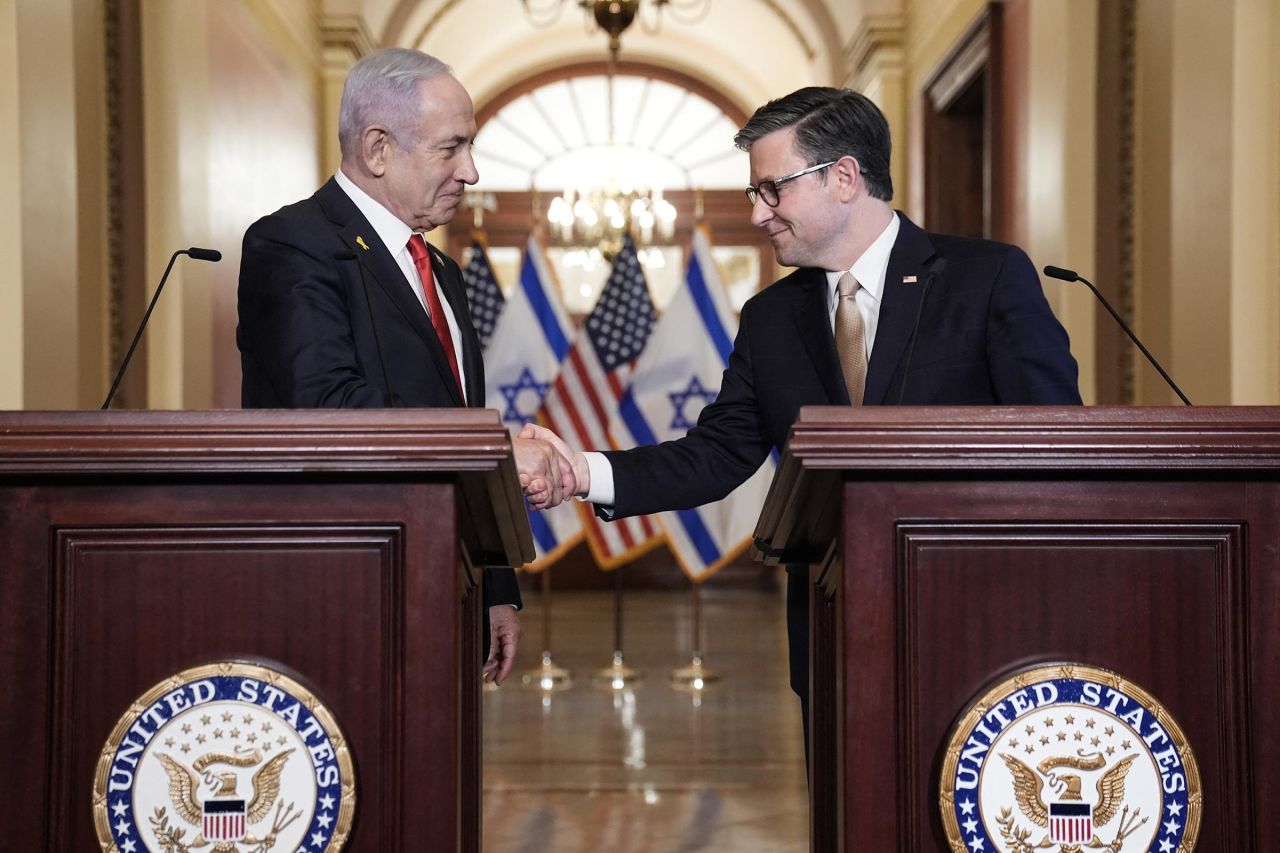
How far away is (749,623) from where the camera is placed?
10328 mm

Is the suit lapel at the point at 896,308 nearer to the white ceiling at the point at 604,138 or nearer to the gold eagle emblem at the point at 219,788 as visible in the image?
the gold eagle emblem at the point at 219,788

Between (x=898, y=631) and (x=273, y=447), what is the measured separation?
705 mm

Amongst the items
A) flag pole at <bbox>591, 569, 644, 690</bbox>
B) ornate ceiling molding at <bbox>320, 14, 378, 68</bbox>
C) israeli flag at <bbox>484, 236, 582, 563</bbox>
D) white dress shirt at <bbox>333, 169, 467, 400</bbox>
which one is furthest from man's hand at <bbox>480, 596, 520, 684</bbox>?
ornate ceiling molding at <bbox>320, 14, 378, 68</bbox>

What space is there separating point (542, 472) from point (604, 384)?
5.12 m

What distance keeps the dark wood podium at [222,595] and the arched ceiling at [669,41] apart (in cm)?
896

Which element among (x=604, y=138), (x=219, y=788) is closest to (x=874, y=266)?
(x=219, y=788)

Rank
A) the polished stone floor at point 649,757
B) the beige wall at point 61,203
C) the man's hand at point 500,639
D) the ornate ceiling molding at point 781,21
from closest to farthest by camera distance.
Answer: the man's hand at point 500,639 < the polished stone floor at point 649,757 < the beige wall at point 61,203 < the ornate ceiling molding at point 781,21

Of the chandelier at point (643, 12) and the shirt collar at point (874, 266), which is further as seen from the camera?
the chandelier at point (643, 12)

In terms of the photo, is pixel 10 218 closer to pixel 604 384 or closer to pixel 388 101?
pixel 388 101

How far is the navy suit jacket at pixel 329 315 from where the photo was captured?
2.25 m

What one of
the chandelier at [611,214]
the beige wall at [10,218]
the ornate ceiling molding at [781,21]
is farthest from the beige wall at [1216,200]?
the chandelier at [611,214]

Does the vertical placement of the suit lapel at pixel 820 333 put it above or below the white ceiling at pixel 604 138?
below

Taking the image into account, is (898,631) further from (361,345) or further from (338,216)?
(338,216)

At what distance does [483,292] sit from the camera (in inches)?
325
